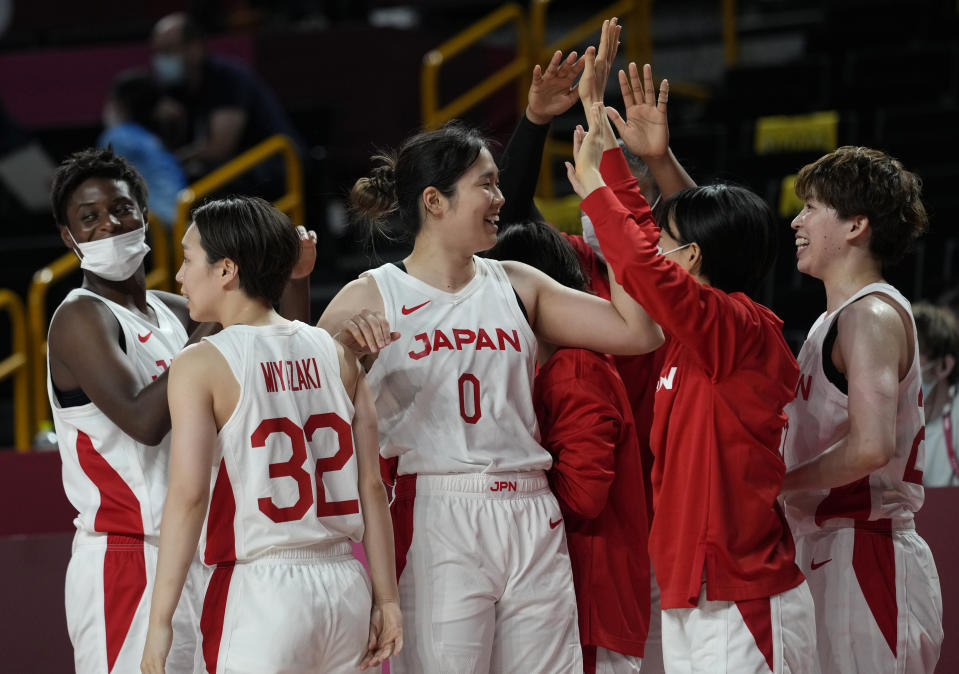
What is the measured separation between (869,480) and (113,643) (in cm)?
210

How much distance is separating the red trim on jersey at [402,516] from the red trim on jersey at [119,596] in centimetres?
70

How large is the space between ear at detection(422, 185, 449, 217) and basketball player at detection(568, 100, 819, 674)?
392 mm

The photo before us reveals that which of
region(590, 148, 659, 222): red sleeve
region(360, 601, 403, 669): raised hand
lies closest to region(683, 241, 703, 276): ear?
region(590, 148, 659, 222): red sleeve

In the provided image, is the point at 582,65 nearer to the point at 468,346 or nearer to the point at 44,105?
the point at 468,346

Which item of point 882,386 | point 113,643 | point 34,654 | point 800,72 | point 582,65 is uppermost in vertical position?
point 800,72

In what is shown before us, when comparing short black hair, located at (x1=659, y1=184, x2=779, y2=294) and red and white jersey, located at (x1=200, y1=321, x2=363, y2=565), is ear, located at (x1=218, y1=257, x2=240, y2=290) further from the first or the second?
short black hair, located at (x1=659, y1=184, x2=779, y2=294)

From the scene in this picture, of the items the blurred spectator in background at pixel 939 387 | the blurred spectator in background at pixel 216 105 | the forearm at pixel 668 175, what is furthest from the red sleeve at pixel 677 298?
the blurred spectator in background at pixel 216 105

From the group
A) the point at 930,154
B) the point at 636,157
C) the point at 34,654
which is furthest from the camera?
the point at 930,154

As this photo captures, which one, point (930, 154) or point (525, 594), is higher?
point (930, 154)

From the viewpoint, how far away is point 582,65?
152 inches

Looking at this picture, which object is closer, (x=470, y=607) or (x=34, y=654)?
(x=470, y=607)

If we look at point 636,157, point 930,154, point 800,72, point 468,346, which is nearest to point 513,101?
point 800,72

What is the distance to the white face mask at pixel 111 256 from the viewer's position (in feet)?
12.2

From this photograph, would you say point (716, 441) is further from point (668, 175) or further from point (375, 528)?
point (668, 175)
